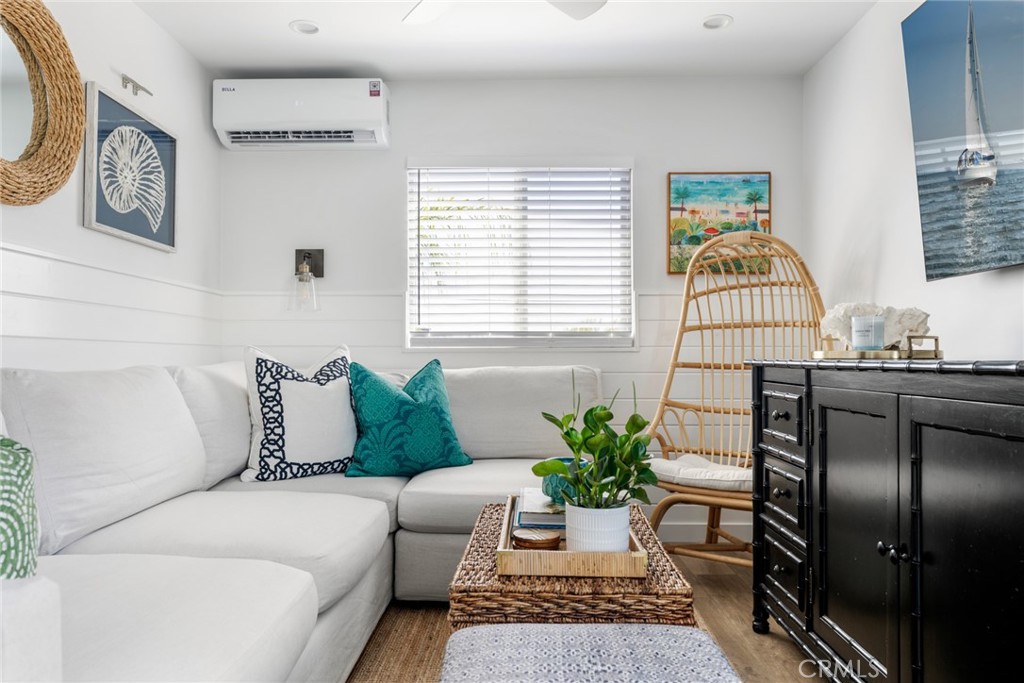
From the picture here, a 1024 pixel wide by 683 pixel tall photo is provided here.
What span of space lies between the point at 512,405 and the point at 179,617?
2.05 metres

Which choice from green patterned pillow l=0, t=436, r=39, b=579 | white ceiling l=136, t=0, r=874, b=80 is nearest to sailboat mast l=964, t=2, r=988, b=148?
white ceiling l=136, t=0, r=874, b=80

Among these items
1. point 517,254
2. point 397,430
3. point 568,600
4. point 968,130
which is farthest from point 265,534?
point 968,130

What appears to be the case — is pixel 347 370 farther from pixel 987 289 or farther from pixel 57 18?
pixel 987 289

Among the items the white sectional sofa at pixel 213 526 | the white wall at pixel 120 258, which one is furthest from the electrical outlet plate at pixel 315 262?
the white sectional sofa at pixel 213 526

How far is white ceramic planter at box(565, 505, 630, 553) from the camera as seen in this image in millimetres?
1623

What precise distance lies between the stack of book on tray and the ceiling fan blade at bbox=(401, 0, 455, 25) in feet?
5.06

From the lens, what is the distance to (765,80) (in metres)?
3.59

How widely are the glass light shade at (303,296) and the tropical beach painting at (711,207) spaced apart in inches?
73.6

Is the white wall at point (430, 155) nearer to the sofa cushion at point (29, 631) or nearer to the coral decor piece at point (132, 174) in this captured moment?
the coral decor piece at point (132, 174)

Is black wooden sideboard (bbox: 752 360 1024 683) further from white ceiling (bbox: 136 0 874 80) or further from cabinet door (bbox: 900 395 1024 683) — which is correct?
white ceiling (bbox: 136 0 874 80)

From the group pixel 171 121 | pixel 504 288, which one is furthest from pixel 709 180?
pixel 171 121

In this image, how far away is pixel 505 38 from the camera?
3131 millimetres

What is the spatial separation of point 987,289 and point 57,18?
10.4 ft

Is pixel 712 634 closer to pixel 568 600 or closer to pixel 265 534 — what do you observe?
pixel 568 600
